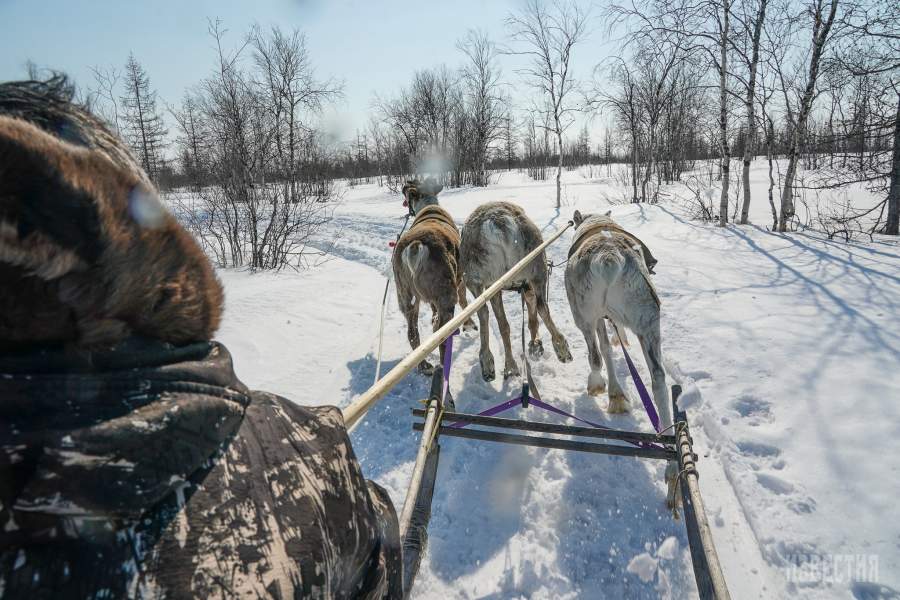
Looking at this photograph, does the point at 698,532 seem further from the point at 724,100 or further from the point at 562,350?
the point at 724,100

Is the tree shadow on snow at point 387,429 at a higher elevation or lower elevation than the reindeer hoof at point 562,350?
lower

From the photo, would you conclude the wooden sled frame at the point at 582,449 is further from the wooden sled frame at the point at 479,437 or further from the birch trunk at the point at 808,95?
the birch trunk at the point at 808,95

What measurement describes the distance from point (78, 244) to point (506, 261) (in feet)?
15.4

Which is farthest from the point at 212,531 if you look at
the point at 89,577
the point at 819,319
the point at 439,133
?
the point at 439,133

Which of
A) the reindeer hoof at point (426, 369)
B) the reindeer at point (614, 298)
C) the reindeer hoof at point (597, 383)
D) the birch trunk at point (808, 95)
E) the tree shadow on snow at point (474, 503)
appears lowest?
the tree shadow on snow at point (474, 503)

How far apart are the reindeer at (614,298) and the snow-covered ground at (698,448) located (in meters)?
0.45

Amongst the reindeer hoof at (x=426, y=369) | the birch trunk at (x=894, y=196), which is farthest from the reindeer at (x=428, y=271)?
the birch trunk at (x=894, y=196)

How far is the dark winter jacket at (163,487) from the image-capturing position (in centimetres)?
56

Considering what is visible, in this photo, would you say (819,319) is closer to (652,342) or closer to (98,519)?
(652,342)

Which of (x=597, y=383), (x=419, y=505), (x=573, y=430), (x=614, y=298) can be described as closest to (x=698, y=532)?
(x=573, y=430)

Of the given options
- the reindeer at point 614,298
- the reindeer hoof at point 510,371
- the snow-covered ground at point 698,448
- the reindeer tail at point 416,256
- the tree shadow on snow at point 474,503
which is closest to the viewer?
the snow-covered ground at point 698,448

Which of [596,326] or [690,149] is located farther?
[690,149]

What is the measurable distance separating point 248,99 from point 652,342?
11.6 meters

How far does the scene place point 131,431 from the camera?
648 millimetres
